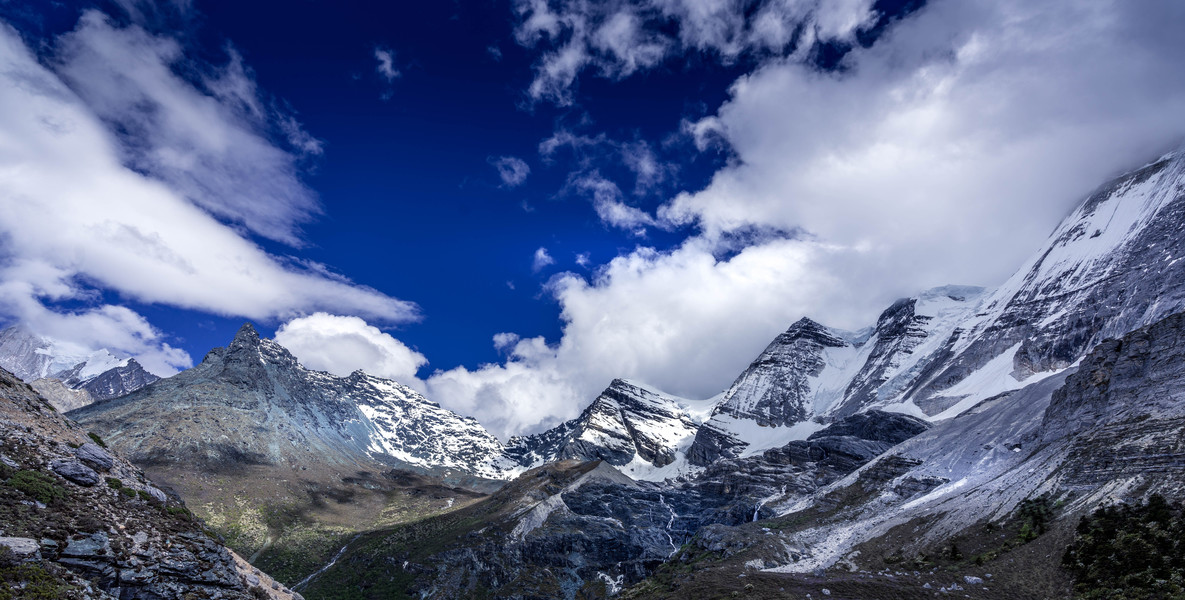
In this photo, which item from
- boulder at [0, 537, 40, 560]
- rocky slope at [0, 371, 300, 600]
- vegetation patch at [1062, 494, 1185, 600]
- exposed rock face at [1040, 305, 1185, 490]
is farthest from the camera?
exposed rock face at [1040, 305, 1185, 490]

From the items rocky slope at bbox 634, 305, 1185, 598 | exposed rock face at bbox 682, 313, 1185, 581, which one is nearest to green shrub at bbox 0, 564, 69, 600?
rocky slope at bbox 634, 305, 1185, 598

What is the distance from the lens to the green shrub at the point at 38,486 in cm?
2681

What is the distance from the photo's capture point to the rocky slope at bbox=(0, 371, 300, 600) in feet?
79.4

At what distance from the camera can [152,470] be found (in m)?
168

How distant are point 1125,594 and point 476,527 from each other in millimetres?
141697

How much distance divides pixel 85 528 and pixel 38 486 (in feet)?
11.2

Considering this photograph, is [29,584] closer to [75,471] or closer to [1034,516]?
[75,471]

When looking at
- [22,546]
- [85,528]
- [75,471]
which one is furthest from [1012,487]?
[75,471]

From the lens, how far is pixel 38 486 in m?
27.4

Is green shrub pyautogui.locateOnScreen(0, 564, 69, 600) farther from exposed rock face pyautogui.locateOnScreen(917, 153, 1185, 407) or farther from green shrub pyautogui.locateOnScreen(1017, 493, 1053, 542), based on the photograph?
exposed rock face pyautogui.locateOnScreen(917, 153, 1185, 407)

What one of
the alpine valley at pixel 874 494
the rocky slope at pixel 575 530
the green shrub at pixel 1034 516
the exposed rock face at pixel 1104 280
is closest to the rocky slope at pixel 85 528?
the alpine valley at pixel 874 494

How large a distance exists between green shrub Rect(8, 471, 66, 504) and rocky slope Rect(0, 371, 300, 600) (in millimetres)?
50

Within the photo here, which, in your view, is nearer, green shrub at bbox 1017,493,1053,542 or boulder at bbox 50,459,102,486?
boulder at bbox 50,459,102,486

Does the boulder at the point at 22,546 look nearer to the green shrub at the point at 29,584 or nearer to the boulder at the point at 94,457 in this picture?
the green shrub at the point at 29,584
